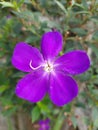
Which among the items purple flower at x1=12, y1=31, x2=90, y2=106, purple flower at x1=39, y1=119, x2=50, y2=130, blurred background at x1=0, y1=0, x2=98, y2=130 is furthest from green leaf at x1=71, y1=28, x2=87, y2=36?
purple flower at x1=39, y1=119, x2=50, y2=130

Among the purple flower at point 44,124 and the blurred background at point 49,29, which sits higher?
the blurred background at point 49,29

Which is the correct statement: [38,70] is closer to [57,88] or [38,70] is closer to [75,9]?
[57,88]

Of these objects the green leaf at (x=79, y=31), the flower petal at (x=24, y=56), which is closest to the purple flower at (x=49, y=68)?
the flower petal at (x=24, y=56)

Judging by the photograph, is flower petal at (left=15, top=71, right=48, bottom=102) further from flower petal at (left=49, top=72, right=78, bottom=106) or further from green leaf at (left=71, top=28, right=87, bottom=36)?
green leaf at (left=71, top=28, right=87, bottom=36)

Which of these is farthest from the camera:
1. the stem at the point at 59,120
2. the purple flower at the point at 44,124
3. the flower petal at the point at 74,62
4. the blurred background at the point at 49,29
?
the purple flower at the point at 44,124

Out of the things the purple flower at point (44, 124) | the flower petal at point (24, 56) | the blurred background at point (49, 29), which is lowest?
the purple flower at point (44, 124)

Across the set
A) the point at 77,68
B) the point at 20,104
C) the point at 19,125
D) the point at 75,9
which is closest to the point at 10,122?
the point at 19,125

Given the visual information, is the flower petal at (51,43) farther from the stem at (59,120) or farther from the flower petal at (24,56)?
the stem at (59,120)

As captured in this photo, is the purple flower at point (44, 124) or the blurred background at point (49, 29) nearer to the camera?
the blurred background at point (49, 29)
